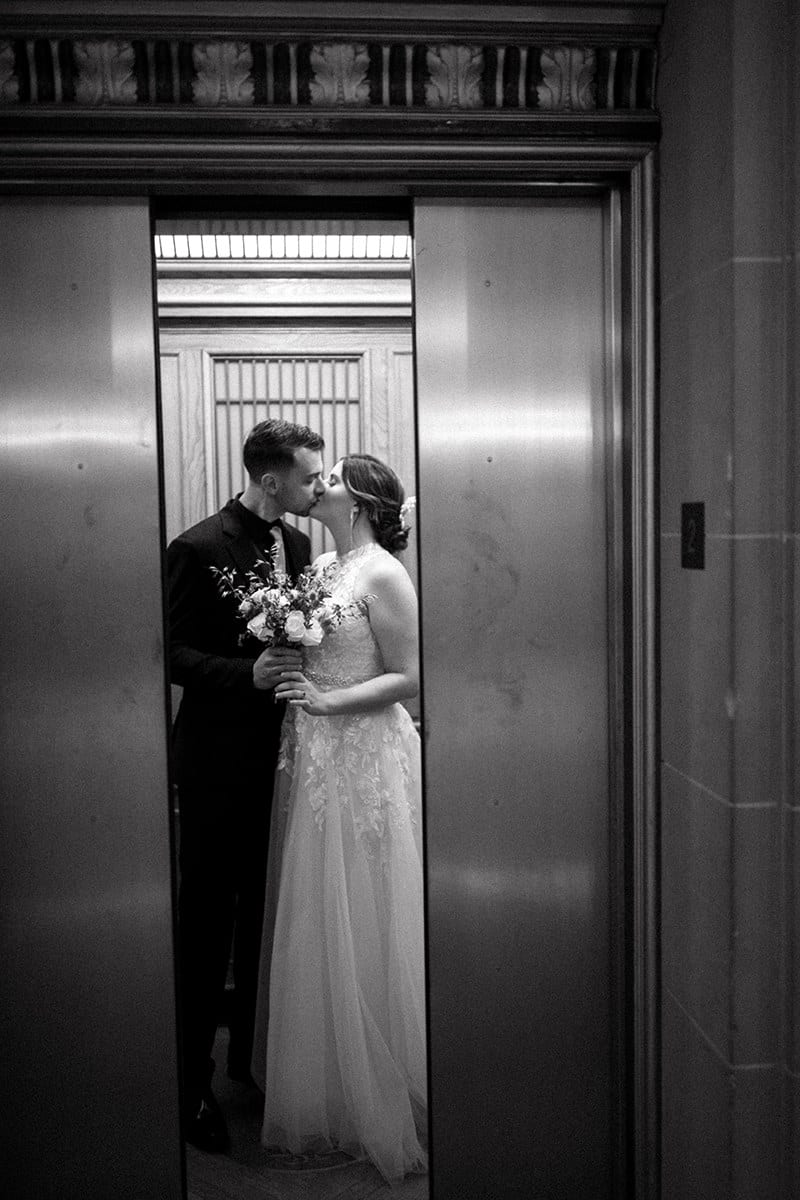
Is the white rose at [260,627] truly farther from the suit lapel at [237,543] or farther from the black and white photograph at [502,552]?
the black and white photograph at [502,552]

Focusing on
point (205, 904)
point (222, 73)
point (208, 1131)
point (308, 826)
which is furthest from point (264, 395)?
point (208, 1131)

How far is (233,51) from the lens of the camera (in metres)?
2.11

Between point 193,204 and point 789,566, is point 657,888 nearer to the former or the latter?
point 789,566

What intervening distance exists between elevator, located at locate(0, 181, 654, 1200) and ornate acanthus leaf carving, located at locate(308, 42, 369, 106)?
25cm

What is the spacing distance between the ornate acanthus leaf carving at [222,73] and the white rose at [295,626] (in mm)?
1383

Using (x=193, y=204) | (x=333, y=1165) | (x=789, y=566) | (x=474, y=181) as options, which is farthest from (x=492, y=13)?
(x=333, y=1165)

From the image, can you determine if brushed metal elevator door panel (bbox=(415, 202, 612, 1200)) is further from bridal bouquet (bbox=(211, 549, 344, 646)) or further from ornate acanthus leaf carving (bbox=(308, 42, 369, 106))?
bridal bouquet (bbox=(211, 549, 344, 646))

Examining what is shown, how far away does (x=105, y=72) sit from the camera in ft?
6.94

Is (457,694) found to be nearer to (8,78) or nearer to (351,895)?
(351,895)

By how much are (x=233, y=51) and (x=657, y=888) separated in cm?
189

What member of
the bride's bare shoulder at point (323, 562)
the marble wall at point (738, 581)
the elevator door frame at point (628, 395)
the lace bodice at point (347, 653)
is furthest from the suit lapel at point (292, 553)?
the marble wall at point (738, 581)

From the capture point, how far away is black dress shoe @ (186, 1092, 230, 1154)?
306cm

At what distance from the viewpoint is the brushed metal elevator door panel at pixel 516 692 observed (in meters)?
2.31

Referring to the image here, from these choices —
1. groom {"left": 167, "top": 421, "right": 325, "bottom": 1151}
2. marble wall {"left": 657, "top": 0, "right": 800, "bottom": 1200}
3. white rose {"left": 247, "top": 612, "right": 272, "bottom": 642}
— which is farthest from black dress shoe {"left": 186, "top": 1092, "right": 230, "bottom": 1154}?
marble wall {"left": 657, "top": 0, "right": 800, "bottom": 1200}
